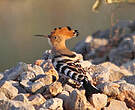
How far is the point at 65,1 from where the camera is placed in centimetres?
1259

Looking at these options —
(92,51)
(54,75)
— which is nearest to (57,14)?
(92,51)

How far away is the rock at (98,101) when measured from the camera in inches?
207

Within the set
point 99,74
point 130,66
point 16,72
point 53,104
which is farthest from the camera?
point 130,66

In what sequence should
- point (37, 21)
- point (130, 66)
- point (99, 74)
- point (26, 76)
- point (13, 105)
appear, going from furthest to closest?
1. point (37, 21)
2. point (130, 66)
3. point (99, 74)
4. point (26, 76)
5. point (13, 105)

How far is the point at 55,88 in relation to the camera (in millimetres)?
5340

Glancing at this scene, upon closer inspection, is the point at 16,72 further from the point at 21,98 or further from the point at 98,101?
the point at 98,101

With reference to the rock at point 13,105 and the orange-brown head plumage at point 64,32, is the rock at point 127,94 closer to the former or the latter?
the orange-brown head plumage at point 64,32

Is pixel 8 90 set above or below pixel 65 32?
below

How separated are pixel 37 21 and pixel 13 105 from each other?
708 centimetres

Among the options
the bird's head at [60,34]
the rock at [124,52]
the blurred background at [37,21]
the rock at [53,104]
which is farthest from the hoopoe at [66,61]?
the blurred background at [37,21]

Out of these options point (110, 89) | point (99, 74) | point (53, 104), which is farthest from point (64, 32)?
point (53, 104)

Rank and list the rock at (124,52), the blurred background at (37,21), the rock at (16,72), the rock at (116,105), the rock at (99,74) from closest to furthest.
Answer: the rock at (116,105) < the rock at (16,72) < the rock at (99,74) < the rock at (124,52) < the blurred background at (37,21)

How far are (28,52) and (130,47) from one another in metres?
2.02

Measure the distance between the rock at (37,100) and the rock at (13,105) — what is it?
0.77ft
